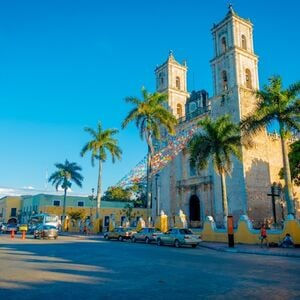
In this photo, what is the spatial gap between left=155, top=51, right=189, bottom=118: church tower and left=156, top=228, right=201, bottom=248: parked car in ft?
89.1

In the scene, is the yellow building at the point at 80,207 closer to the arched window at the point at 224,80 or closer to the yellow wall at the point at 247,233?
the arched window at the point at 224,80

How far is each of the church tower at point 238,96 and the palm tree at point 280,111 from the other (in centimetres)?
1095

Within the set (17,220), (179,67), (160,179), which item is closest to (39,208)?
(17,220)

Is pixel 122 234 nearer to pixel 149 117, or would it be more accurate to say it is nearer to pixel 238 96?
pixel 149 117

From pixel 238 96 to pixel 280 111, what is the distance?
1303 centimetres

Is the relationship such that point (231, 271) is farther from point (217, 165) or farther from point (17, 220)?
point (17, 220)

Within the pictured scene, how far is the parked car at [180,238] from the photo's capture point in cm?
2295

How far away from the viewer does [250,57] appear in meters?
39.4

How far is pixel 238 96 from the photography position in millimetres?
36312

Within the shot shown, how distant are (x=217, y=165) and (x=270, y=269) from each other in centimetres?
1738

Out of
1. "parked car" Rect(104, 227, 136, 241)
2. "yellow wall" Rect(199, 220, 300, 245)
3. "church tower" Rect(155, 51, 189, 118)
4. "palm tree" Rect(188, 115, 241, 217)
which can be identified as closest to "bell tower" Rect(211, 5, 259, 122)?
"palm tree" Rect(188, 115, 241, 217)

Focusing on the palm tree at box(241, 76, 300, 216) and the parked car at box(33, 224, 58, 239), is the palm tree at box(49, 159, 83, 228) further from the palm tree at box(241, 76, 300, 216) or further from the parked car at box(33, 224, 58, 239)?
the palm tree at box(241, 76, 300, 216)

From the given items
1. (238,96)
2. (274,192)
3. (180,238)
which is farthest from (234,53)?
(180,238)

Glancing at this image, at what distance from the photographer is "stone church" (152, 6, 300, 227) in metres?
35.3
